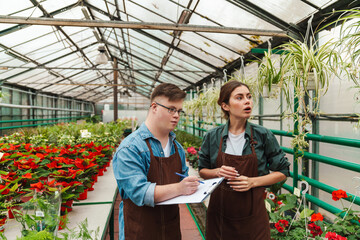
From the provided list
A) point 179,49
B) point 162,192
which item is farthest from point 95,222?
point 179,49

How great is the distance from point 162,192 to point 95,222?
A: 88cm

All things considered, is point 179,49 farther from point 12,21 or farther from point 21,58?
point 21,58

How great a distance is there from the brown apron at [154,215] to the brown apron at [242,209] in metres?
0.33

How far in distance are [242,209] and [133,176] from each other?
0.67m

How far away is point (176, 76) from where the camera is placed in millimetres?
9555

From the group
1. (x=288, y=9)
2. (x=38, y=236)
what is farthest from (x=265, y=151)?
(x=288, y=9)

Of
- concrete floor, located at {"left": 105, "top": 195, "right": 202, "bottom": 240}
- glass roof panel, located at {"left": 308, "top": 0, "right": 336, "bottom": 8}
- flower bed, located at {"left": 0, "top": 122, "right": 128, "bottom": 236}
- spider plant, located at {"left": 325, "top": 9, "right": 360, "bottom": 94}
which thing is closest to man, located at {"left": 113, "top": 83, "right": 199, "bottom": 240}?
flower bed, located at {"left": 0, "top": 122, "right": 128, "bottom": 236}

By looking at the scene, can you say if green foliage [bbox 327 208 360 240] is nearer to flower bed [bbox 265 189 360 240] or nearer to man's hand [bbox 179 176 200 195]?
flower bed [bbox 265 189 360 240]


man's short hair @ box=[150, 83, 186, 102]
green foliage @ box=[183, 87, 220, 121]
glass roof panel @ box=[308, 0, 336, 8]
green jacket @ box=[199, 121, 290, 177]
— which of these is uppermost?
glass roof panel @ box=[308, 0, 336, 8]

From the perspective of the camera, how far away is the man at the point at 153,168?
1015 millimetres

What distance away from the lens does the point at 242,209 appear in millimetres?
1334

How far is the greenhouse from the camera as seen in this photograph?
43.7 inches

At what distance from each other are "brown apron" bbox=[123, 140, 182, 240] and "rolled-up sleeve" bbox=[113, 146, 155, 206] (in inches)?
2.5

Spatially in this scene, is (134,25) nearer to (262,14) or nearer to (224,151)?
(262,14)
